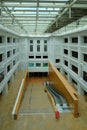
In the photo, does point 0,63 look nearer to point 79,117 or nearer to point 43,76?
point 79,117

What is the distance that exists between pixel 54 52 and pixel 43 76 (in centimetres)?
611

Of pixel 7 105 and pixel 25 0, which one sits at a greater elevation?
pixel 25 0

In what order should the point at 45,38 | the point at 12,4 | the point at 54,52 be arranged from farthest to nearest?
1. the point at 45,38
2. the point at 54,52
3. the point at 12,4

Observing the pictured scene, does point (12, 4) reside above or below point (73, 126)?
above

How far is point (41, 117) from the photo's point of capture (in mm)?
15016

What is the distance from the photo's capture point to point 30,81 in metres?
34.6

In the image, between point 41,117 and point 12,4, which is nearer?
point 12,4

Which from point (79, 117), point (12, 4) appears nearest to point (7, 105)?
point (79, 117)

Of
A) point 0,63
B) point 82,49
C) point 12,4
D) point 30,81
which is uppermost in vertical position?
point 12,4

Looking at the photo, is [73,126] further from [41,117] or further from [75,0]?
[75,0]

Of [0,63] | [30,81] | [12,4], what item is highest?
[12,4]

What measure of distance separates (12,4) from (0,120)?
8606 mm

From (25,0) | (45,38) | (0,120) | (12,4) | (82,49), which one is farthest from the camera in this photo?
(45,38)

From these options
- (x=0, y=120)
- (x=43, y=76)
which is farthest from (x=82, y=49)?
(x=43, y=76)
